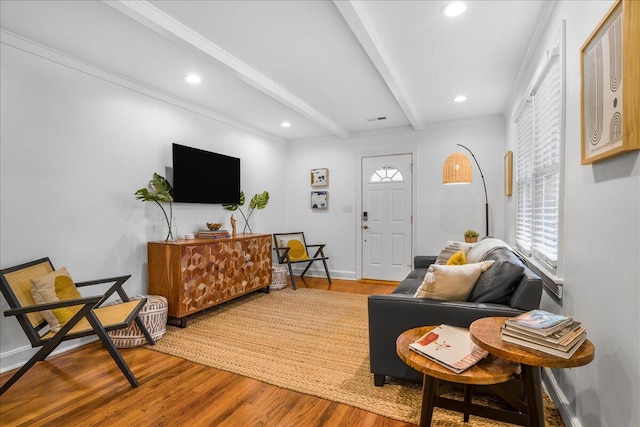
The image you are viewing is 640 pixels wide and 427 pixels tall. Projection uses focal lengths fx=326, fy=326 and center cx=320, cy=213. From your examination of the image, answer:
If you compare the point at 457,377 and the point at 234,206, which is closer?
the point at 457,377

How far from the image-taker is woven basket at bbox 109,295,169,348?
2773mm

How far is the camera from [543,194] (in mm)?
2402

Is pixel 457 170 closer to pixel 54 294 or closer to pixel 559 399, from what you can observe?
pixel 559 399

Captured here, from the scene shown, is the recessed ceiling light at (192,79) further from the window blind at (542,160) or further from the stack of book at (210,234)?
the window blind at (542,160)

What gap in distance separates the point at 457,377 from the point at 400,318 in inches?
26.9

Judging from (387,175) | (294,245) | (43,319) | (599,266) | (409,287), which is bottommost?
(43,319)

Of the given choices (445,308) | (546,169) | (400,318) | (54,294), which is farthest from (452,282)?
(54,294)

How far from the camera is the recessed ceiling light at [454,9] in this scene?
6.78 ft

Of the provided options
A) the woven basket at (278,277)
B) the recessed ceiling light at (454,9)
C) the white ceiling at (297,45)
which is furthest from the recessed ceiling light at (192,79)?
the woven basket at (278,277)

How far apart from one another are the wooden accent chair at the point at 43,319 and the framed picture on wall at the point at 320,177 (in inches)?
143

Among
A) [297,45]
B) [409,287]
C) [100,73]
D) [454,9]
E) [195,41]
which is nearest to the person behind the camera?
[454,9]

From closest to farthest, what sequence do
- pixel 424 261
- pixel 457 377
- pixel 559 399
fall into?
pixel 457 377, pixel 559 399, pixel 424 261

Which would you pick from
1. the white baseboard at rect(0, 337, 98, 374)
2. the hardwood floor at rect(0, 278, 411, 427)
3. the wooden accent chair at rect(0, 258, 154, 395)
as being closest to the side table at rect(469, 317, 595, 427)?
the hardwood floor at rect(0, 278, 411, 427)

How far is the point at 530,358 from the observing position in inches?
47.0
